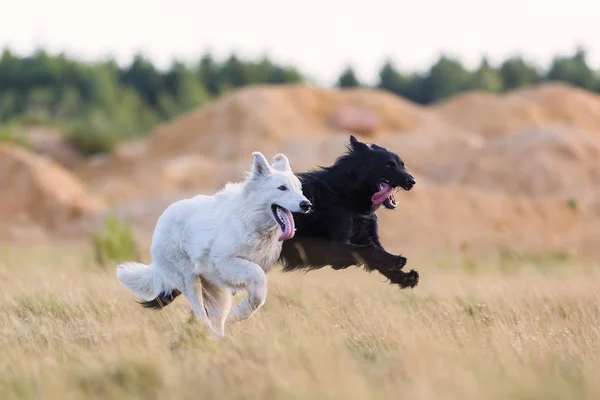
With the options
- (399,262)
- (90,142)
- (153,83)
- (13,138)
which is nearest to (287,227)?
(399,262)

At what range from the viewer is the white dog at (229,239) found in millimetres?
6590

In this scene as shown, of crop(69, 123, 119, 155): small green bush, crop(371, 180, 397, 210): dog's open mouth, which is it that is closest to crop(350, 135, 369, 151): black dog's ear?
crop(371, 180, 397, 210): dog's open mouth

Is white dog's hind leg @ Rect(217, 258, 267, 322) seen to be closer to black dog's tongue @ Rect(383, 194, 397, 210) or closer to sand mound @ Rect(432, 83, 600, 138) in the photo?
black dog's tongue @ Rect(383, 194, 397, 210)

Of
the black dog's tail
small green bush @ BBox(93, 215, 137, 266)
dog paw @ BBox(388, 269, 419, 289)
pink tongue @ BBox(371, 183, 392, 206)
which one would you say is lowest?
small green bush @ BBox(93, 215, 137, 266)

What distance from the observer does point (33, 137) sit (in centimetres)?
6191

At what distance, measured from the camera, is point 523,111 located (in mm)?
56594

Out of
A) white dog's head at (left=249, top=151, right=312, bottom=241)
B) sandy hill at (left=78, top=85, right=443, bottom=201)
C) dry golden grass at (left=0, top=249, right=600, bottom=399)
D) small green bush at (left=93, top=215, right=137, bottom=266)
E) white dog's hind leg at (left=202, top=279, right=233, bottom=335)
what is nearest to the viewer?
dry golden grass at (left=0, top=249, right=600, bottom=399)

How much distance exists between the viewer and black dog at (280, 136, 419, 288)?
750cm

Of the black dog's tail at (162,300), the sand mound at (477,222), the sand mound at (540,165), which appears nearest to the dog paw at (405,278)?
the black dog's tail at (162,300)

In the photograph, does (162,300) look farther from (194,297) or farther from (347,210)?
(347,210)

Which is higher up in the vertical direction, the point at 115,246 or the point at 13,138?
the point at 115,246

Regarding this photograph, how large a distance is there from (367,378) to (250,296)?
1.82 metres

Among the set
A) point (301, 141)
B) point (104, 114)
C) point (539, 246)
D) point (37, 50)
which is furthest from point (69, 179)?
point (37, 50)

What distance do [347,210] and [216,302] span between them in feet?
4.77
